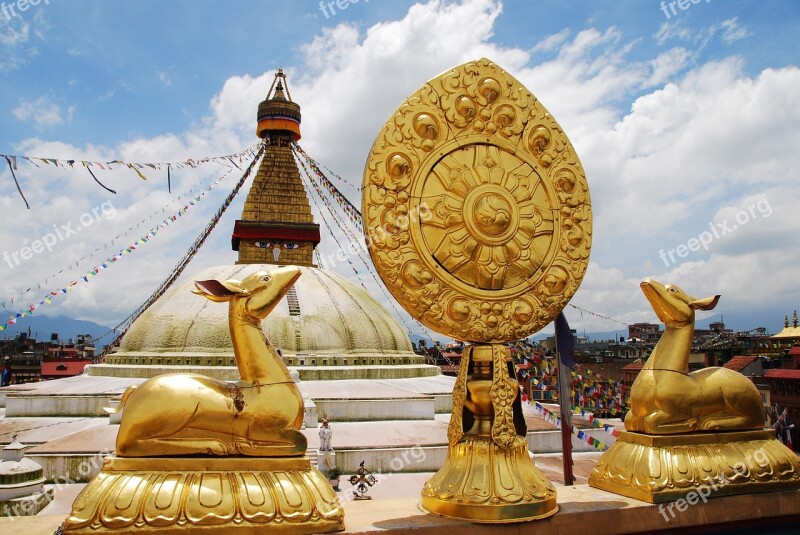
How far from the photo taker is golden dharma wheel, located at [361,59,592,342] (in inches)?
147

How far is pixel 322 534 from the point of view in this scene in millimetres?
3215

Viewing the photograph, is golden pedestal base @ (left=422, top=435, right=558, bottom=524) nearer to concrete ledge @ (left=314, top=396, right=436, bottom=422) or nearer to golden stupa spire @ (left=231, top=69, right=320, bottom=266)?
concrete ledge @ (left=314, top=396, right=436, bottom=422)

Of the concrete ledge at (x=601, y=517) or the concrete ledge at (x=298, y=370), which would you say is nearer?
the concrete ledge at (x=601, y=517)

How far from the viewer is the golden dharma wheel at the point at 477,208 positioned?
12.3 feet

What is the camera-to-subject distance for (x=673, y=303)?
14.3 ft

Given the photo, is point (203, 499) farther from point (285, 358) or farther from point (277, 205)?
point (277, 205)

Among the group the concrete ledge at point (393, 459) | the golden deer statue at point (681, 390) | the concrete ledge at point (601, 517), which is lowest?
the concrete ledge at point (393, 459)

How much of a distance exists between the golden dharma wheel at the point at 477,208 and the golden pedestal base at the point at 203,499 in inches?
50.4

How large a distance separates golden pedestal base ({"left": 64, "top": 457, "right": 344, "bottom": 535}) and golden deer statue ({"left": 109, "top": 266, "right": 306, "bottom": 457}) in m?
0.08

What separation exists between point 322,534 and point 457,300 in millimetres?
1620

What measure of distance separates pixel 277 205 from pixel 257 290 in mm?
18440

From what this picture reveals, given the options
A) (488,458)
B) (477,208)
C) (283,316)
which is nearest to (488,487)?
(488,458)

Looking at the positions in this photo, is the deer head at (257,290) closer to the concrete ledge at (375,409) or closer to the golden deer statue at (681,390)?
the golden deer statue at (681,390)

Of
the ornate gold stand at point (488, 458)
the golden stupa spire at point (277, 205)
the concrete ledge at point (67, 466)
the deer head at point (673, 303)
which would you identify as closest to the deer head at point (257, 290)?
the ornate gold stand at point (488, 458)
